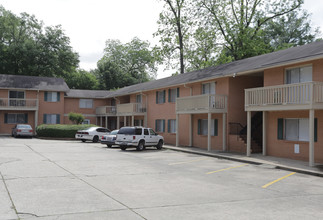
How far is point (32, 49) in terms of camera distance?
5338cm

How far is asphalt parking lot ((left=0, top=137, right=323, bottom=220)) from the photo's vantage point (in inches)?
293

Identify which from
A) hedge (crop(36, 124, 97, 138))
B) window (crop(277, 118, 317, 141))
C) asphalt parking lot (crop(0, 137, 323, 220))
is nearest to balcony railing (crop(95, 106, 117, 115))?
hedge (crop(36, 124, 97, 138))

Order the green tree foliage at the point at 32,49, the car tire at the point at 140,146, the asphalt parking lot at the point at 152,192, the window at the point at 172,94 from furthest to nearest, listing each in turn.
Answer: the green tree foliage at the point at 32,49 < the window at the point at 172,94 < the car tire at the point at 140,146 < the asphalt parking lot at the point at 152,192

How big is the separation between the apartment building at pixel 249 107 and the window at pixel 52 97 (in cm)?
443

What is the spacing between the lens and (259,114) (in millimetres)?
23828

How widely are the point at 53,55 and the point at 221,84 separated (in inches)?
1490

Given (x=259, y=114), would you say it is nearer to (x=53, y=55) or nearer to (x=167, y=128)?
(x=167, y=128)

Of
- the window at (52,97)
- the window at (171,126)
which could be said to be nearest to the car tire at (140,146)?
the window at (171,126)

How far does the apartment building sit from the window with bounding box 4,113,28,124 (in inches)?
85.9

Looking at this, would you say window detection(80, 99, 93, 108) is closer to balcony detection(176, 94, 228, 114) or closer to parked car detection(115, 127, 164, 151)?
parked car detection(115, 127, 164, 151)

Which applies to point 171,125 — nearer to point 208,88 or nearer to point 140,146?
point 208,88

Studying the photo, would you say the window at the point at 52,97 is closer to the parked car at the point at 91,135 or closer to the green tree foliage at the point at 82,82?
the parked car at the point at 91,135

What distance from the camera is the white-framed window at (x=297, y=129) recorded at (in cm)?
1803

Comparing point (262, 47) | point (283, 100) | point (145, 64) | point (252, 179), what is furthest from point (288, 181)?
point (145, 64)
